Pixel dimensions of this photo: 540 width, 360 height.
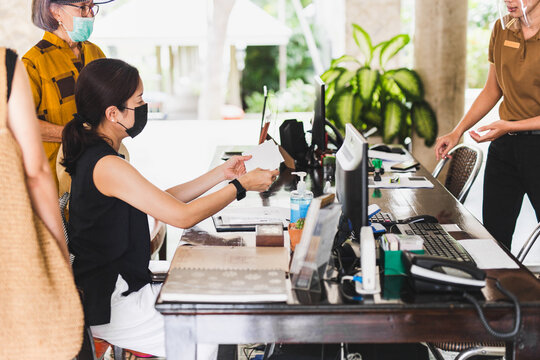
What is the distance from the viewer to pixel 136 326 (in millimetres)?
2111

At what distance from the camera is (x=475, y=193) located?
248 inches

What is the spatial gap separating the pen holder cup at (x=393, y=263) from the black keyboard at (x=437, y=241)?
17cm

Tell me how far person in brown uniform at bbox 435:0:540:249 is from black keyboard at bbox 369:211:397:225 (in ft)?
2.20

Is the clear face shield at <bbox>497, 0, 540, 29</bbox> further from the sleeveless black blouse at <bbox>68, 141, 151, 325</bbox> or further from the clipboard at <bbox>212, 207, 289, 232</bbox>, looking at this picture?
the sleeveless black blouse at <bbox>68, 141, 151, 325</bbox>

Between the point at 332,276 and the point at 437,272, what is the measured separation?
0.32 meters

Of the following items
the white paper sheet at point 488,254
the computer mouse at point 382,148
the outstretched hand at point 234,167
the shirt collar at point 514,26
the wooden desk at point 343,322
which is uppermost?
the shirt collar at point 514,26

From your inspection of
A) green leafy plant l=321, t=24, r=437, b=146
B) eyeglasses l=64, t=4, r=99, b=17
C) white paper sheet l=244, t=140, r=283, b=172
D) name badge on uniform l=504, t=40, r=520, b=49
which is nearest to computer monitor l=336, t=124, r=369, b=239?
white paper sheet l=244, t=140, r=283, b=172

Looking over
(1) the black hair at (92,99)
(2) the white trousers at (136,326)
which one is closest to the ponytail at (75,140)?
(1) the black hair at (92,99)

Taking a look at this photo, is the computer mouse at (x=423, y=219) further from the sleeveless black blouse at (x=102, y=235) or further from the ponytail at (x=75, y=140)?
the ponytail at (x=75, y=140)

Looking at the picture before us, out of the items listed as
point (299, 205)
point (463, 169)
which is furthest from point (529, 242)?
point (299, 205)

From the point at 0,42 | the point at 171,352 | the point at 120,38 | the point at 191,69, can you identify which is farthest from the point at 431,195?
the point at 191,69

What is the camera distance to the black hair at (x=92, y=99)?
2178 millimetres

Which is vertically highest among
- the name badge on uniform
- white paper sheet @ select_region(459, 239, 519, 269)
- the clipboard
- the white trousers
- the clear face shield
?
the clear face shield

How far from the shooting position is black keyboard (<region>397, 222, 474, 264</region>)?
2.02 metres
